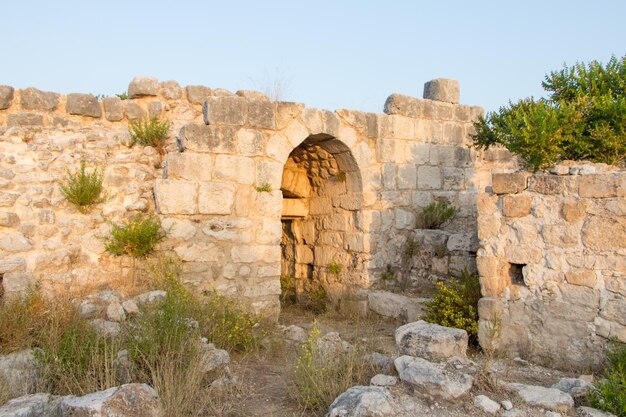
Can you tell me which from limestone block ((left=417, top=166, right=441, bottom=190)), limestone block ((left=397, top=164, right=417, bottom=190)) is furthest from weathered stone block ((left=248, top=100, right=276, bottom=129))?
limestone block ((left=417, top=166, right=441, bottom=190))

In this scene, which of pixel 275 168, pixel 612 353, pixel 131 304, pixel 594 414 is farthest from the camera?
pixel 275 168

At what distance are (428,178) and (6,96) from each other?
6.06 m

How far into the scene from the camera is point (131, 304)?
532cm

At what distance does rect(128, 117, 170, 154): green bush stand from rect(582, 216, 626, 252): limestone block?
17.0 ft

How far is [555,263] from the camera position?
15.4ft

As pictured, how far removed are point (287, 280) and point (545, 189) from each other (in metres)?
5.01

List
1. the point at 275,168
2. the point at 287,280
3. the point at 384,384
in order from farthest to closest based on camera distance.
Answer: the point at 287,280 → the point at 275,168 → the point at 384,384

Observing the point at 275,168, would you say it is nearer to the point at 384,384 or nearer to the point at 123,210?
the point at 123,210

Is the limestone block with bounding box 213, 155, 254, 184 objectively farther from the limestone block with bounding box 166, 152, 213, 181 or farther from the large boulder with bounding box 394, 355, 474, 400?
the large boulder with bounding box 394, 355, 474, 400

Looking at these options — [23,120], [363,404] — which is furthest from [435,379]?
[23,120]

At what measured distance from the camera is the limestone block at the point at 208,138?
649cm

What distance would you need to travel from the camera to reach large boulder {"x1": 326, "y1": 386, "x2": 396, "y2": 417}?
322 cm

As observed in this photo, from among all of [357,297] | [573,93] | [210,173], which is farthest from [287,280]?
[573,93]

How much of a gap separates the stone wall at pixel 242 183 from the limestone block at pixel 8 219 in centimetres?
1
